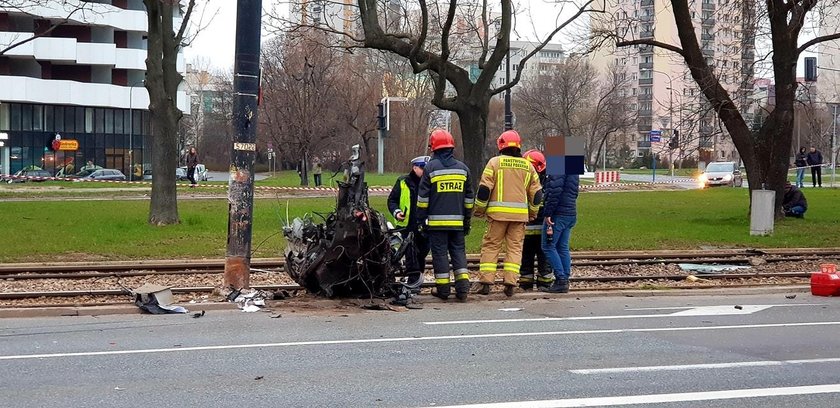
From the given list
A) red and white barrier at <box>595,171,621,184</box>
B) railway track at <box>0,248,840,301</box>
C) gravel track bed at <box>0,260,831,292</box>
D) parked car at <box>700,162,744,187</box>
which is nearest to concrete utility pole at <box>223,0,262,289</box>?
railway track at <box>0,248,840,301</box>

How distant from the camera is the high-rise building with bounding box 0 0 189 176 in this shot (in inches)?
2329

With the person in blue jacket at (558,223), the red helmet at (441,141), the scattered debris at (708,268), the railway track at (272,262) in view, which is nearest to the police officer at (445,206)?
Result: the red helmet at (441,141)

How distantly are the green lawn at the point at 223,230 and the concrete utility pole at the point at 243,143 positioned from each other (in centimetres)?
292

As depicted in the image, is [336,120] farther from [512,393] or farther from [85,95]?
[512,393]

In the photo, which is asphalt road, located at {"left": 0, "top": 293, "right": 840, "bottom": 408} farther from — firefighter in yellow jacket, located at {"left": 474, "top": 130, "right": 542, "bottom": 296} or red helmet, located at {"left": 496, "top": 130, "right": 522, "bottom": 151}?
red helmet, located at {"left": 496, "top": 130, "right": 522, "bottom": 151}

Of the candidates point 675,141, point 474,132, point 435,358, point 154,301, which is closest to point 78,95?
point 474,132

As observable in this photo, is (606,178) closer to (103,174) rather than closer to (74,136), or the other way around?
(103,174)

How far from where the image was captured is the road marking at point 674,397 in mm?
6426

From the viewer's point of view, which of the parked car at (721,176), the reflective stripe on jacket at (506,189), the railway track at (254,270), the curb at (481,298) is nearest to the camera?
the curb at (481,298)

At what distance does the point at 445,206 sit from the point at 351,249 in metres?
1.19

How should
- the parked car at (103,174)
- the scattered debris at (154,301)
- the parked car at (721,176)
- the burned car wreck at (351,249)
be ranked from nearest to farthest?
1. the scattered debris at (154,301)
2. the burned car wreck at (351,249)
3. the parked car at (721,176)
4. the parked car at (103,174)

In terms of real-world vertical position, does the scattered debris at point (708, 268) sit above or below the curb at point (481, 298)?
above

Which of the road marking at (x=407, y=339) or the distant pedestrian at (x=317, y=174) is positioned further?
the distant pedestrian at (x=317, y=174)

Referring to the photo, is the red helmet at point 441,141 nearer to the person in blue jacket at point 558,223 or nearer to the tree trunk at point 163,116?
the person in blue jacket at point 558,223
